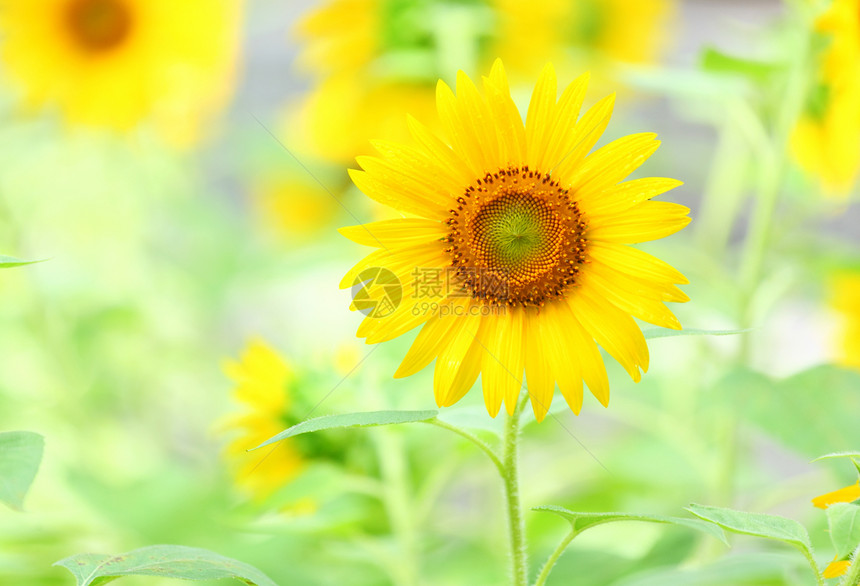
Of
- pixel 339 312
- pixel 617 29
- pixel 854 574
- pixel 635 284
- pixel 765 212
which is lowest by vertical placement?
pixel 854 574

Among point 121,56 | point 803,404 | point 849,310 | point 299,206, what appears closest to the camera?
point 803,404

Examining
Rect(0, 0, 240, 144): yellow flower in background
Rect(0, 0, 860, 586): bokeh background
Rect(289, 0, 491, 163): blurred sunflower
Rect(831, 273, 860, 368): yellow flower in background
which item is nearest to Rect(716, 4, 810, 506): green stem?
Rect(0, 0, 860, 586): bokeh background

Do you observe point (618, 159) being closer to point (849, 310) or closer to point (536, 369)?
point (536, 369)

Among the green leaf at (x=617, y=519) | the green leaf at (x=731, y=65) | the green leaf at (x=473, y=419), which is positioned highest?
the green leaf at (x=731, y=65)

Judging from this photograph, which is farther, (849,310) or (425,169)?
(849,310)

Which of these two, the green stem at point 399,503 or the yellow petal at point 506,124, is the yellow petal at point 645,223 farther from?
the green stem at point 399,503

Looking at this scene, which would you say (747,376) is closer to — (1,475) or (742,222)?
(1,475)

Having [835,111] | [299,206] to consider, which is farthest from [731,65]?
[299,206]

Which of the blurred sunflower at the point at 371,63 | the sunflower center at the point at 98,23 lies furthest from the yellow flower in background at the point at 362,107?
the sunflower center at the point at 98,23
